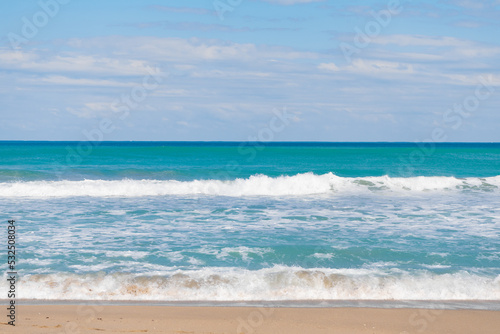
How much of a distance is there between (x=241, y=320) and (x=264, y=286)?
1.74 meters

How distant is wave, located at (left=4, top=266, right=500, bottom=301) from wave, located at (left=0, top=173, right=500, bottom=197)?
1393 centimetres

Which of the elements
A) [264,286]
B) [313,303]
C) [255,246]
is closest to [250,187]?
[255,246]

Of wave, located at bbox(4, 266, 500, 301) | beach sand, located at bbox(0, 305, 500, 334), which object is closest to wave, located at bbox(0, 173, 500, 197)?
wave, located at bbox(4, 266, 500, 301)

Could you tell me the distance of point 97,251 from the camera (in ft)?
→ 37.8

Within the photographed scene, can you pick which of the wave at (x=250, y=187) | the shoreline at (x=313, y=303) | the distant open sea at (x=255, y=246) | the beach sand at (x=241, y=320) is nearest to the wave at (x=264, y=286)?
the distant open sea at (x=255, y=246)

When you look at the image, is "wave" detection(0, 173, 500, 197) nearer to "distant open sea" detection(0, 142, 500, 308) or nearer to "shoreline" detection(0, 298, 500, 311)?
"distant open sea" detection(0, 142, 500, 308)

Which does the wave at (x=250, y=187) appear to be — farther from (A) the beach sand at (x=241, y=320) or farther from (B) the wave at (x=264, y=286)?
(A) the beach sand at (x=241, y=320)

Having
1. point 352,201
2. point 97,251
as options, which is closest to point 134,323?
point 97,251

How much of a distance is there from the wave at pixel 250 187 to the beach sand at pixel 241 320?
50.9 feet

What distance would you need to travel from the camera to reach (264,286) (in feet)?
30.7

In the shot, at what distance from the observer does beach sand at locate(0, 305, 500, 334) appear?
7.26 meters

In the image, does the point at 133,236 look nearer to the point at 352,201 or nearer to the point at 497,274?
the point at 497,274

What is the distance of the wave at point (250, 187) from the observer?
23.9m

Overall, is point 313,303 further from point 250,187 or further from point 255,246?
point 250,187
